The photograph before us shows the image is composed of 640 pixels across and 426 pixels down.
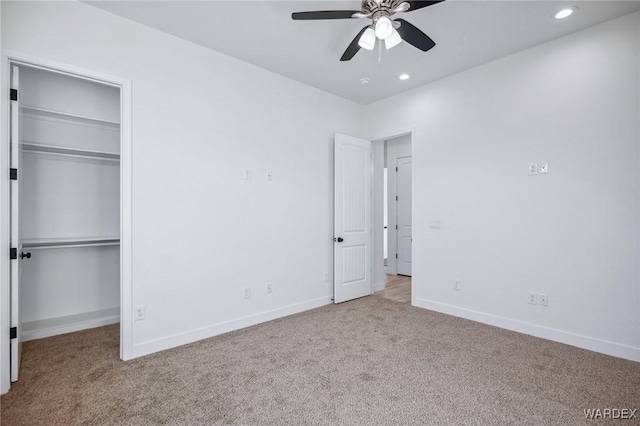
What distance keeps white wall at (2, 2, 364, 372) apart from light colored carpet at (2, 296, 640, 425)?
533 millimetres

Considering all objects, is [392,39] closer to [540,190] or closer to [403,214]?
[540,190]

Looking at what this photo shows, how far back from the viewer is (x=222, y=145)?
3.35m

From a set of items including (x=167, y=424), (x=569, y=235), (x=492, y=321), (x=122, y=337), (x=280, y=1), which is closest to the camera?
(x=167, y=424)

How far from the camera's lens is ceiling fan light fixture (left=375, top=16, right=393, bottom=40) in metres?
2.11

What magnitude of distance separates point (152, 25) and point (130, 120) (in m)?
0.91

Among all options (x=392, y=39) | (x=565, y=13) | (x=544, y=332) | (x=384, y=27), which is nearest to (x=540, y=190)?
(x=544, y=332)

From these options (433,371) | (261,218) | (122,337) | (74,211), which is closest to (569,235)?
(433,371)

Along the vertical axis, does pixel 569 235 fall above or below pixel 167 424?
above

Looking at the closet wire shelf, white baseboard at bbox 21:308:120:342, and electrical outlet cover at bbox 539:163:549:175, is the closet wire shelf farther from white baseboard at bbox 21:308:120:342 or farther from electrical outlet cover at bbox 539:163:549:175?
electrical outlet cover at bbox 539:163:549:175

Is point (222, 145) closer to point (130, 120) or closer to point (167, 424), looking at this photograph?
point (130, 120)

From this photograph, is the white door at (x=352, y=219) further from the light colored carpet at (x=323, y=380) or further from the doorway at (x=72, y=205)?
the doorway at (x=72, y=205)

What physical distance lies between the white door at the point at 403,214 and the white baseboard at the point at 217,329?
2.69m

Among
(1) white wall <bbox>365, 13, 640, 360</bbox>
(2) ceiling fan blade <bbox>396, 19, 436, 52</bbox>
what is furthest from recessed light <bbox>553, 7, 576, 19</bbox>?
(2) ceiling fan blade <bbox>396, 19, 436, 52</bbox>

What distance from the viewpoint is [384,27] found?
213cm
